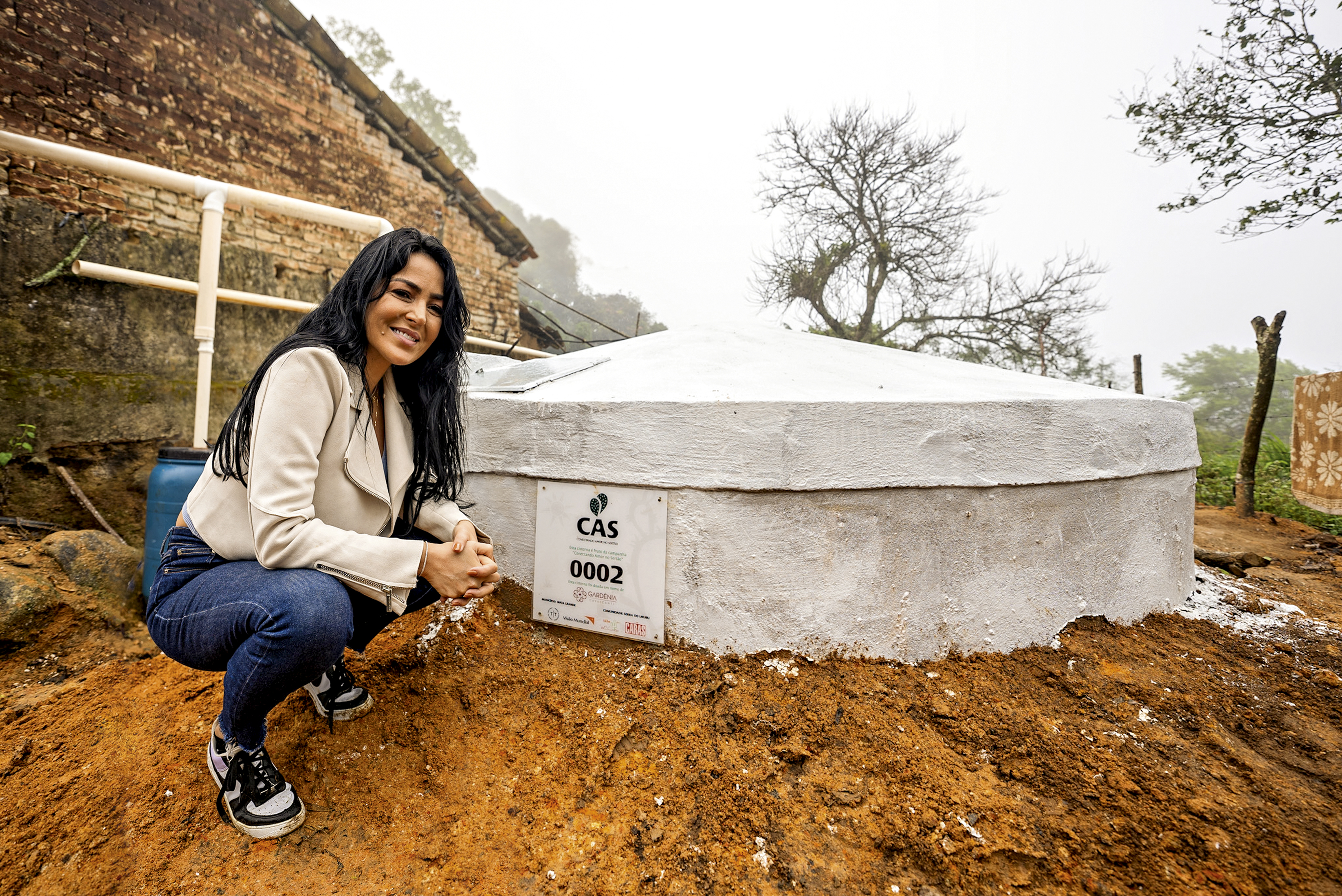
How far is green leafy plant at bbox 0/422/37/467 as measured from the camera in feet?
10.9

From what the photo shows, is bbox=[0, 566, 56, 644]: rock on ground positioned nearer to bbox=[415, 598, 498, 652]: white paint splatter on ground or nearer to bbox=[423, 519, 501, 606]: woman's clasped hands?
bbox=[415, 598, 498, 652]: white paint splatter on ground

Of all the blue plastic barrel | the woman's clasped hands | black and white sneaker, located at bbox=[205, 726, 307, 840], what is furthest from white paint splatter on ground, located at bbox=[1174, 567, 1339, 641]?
the blue plastic barrel

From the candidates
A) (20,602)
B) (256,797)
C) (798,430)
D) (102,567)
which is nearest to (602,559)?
(798,430)

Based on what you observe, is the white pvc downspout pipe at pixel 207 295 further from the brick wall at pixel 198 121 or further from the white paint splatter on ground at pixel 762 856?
the white paint splatter on ground at pixel 762 856

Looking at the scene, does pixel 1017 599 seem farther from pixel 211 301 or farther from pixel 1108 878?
pixel 211 301

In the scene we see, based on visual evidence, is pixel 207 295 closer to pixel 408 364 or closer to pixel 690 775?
pixel 408 364

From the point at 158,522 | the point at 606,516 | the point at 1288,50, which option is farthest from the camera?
the point at 1288,50

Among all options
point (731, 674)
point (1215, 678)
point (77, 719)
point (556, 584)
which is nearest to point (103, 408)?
point (77, 719)

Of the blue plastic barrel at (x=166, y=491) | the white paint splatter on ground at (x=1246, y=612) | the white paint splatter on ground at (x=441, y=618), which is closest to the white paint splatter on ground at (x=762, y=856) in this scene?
the white paint splatter on ground at (x=441, y=618)

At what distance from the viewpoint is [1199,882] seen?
1.30 m

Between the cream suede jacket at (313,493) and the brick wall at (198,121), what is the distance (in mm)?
4425

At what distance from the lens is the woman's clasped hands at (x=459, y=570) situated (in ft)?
4.54

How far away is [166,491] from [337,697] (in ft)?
5.77

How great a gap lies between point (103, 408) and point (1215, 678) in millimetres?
6218
